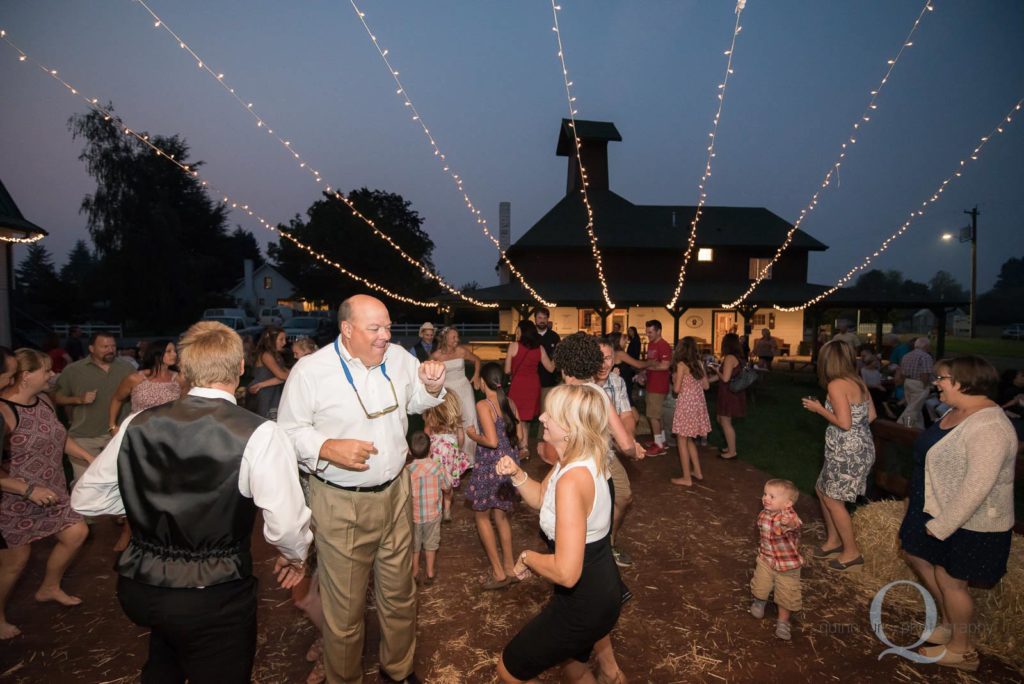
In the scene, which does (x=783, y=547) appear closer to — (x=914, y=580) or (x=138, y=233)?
A: (x=914, y=580)

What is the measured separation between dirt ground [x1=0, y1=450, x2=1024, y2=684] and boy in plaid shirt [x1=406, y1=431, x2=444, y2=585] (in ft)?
1.82

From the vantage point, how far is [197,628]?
211 centimetres

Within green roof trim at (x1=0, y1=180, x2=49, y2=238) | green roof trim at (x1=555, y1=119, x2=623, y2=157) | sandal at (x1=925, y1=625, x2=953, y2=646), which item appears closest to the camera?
sandal at (x1=925, y1=625, x2=953, y2=646)

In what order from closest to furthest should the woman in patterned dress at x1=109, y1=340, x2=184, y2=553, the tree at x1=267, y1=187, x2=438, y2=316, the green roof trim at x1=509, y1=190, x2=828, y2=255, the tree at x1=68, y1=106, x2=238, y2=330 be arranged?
the woman in patterned dress at x1=109, y1=340, x2=184, y2=553, the green roof trim at x1=509, y1=190, x2=828, y2=255, the tree at x1=68, y1=106, x2=238, y2=330, the tree at x1=267, y1=187, x2=438, y2=316

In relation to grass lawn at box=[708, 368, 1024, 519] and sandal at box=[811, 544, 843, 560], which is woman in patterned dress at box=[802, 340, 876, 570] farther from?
grass lawn at box=[708, 368, 1024, 519]

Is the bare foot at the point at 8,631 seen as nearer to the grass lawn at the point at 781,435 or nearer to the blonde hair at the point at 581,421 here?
the blonde hair at the point at 581,421

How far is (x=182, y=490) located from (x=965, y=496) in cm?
410

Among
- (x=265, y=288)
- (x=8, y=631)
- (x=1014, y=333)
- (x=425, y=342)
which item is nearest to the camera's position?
(x=8, y=631)

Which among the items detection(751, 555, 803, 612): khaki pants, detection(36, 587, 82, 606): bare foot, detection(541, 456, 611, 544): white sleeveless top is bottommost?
detection(36, 587, 82, 606): bare foot

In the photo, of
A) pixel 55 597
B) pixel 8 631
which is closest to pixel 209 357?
pixel 8 631

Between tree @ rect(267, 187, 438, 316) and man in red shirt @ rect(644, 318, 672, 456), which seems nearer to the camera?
man in red shirt @ rect(644, 318, 672, 456)

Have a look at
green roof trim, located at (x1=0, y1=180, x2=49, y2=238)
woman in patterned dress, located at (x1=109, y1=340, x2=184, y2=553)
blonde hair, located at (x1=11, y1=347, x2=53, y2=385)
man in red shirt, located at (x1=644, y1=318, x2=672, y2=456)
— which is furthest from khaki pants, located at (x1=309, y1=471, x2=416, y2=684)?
green roof trim, located at (x1=0, y1=180, x2=49, y2=238)

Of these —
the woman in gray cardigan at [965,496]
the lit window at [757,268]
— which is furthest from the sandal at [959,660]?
the lit window at [757,268]

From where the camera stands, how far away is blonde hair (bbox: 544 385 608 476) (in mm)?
2369
